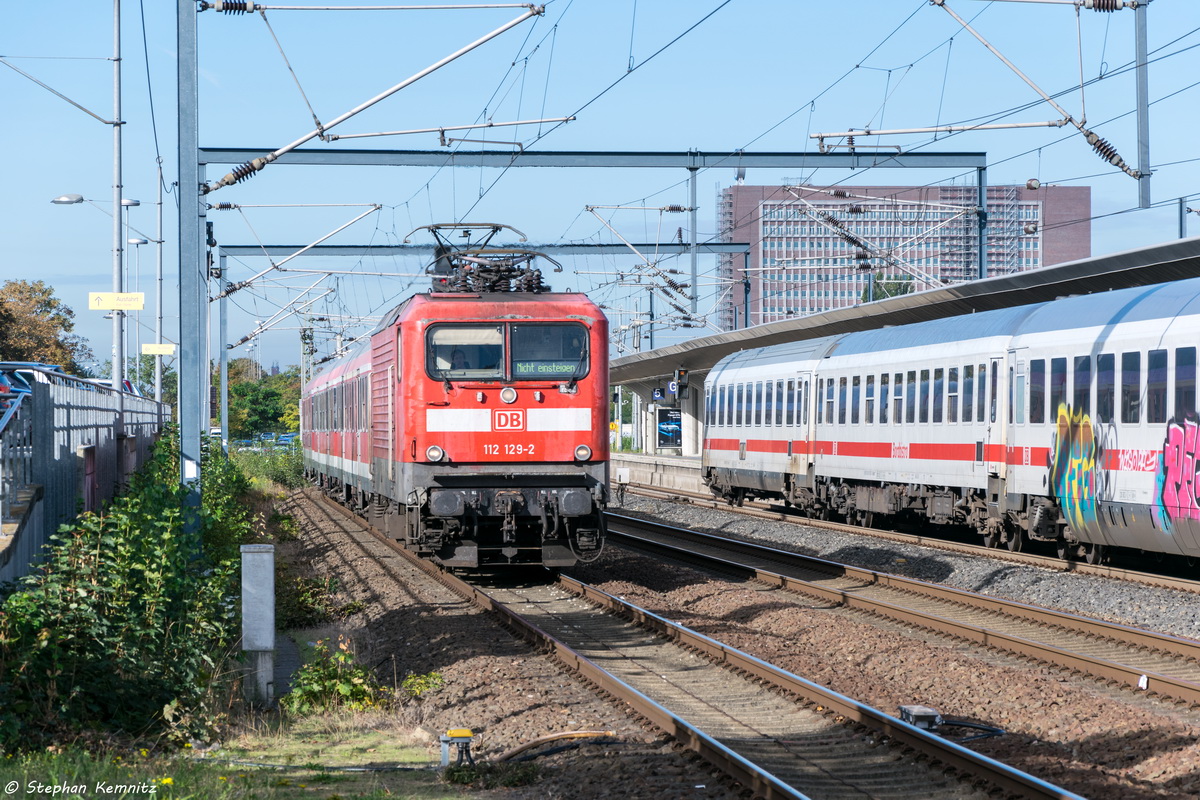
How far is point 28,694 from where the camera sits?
26.1 ft

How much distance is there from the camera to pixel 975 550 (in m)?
19.6

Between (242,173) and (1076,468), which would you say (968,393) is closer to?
(1076,468)

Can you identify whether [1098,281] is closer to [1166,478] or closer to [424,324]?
[1166,478]

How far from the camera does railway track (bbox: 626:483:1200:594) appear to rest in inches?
598

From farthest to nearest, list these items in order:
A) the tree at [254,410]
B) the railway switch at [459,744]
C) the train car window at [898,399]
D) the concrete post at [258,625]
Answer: the tree at [254,410]
the train car window at [898,399]
the concrete post at [258,625]
the railway switch at [459,744]

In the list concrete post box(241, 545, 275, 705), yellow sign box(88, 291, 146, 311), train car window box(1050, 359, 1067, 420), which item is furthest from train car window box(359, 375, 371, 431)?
train car window box(1050, 359, 1067, 420)

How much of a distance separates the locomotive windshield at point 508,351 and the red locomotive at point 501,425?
0.01m

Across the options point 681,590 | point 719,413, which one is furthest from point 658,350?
point 681,590

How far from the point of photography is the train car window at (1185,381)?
1409 centimetres

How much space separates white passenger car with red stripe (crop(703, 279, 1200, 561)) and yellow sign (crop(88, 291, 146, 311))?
12225mm

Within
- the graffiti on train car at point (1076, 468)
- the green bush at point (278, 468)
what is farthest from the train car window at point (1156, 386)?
the green bush at point (278, 468)

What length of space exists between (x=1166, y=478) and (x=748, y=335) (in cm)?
2191

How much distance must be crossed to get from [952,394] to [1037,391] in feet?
8.69

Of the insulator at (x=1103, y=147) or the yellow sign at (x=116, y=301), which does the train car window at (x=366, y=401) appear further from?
the insulator at (x=1103, y=147)
